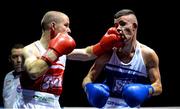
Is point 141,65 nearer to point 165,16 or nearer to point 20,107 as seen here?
point 20,107

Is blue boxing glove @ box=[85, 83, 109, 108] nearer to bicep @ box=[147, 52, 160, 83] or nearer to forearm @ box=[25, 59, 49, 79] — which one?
bicep @ box=[147, 52, 160, 83]

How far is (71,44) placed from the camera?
9.22 feet

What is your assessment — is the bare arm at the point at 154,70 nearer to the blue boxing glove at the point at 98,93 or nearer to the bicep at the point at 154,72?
the bicep at the point at 154,72

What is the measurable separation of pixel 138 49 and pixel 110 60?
0.22 m

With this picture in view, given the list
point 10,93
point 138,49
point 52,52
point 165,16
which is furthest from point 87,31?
point 52,52

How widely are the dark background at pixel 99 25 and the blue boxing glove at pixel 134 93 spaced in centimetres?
242

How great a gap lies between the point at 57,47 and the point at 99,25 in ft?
9.08

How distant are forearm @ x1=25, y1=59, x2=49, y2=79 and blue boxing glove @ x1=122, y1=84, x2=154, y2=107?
613 millimetres

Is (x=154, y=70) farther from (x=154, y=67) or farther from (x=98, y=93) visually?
(x=98, y=93)

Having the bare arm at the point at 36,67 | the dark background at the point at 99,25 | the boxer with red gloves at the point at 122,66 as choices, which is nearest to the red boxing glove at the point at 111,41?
the boxer with red gloves at the point at 122,66

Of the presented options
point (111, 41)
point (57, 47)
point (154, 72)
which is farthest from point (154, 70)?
point (57, 47)

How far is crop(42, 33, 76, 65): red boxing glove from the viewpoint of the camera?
2689 mm

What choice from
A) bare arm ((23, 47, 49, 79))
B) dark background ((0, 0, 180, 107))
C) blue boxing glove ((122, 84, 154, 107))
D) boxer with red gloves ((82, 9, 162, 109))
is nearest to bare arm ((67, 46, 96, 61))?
boxer with red gloves ((82, 9, 162, 109))

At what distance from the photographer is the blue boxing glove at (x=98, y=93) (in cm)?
300
